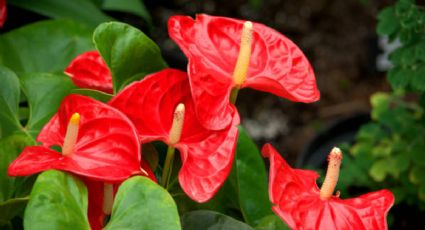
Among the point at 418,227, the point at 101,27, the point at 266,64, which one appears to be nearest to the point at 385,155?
the point at 418,227

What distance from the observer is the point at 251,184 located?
2.70ft

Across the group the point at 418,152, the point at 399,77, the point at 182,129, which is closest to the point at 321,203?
the point at 182,129

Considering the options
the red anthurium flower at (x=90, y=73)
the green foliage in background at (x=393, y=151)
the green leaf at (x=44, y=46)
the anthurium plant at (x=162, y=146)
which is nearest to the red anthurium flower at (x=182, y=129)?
the anthurium plant at (x=162, y=146)

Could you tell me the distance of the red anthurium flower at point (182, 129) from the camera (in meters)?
0.67

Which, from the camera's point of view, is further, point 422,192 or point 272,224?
point 422,192

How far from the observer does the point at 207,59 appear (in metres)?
0.75

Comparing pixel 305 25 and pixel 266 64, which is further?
pixel 305 25

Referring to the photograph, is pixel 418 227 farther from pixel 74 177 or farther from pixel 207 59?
pixel 74 177

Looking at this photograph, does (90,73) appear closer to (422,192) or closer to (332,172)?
(332,172)

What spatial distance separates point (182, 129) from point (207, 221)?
91 mm

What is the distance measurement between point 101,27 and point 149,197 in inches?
8.2

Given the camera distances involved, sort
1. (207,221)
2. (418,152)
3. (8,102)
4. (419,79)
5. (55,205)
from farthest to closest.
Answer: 1. (418,152)
2. (419,79)
3. (8,102)
4. (207,221)
5. (55,205)

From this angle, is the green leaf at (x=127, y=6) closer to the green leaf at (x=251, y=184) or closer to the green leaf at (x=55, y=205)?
the green leaf at (x=251, y=184)

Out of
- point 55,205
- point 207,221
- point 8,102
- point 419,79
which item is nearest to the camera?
point 55,205
